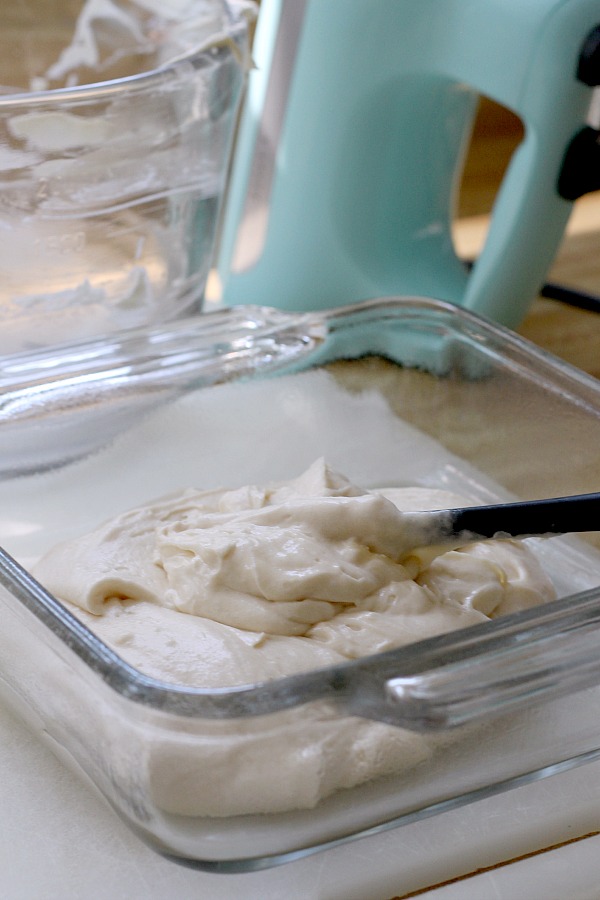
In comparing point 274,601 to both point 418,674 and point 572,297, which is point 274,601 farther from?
point 572,297

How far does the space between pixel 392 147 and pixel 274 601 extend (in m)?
0.46

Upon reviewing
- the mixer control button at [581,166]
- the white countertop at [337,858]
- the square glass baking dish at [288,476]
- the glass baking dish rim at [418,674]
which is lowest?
the white countertop at [337,858]

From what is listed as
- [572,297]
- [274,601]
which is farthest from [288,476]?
[572,297]

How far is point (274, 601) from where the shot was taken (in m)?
Result: 0.49

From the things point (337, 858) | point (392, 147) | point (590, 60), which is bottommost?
point (337, 858)

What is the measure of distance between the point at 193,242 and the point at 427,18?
0.22 meters

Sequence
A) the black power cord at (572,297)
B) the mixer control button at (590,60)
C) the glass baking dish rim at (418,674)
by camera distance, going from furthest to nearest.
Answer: the black power cord at (572,297) → the mixer control button at (590,60) → the glass baking dish rim at (418,674)

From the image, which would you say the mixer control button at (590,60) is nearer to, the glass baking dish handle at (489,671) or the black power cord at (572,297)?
the black power cord at (572,297)

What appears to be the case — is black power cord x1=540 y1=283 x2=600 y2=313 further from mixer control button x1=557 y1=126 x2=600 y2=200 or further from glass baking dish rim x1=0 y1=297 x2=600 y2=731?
glass baking dish rim x1=0 y1=297 x2=600 y2=731

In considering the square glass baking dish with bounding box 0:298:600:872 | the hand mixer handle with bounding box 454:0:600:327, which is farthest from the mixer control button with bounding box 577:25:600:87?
the square glass baking dish with bounding box 0:298:600:872

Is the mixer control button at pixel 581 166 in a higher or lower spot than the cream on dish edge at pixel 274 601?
higher

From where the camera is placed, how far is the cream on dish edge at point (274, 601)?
413 millimetres

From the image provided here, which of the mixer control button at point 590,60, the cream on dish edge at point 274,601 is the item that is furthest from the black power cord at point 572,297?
the cream on dish edge at point 274,601

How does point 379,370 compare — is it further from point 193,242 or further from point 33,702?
point 33,702
